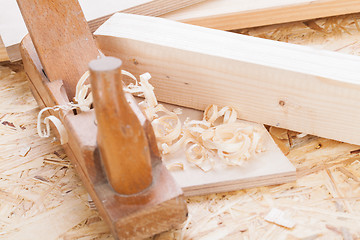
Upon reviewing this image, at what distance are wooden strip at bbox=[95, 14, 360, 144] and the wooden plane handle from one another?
0.41 m

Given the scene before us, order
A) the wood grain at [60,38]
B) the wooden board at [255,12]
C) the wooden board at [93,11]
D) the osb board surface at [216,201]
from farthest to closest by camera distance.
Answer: the wooden board at [255,12], the wooden board at [93,11], the wood grain at [60,38], the osb board surface at [216,201]

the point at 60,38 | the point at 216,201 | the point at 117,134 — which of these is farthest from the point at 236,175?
the point at 60,38

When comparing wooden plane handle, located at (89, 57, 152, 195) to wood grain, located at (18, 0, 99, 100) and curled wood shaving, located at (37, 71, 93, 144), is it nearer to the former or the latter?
curled wood shaving, located at (37, 71, 93, 144)

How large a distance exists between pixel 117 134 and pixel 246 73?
1.59ft

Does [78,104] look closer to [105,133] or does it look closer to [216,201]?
[105,133]

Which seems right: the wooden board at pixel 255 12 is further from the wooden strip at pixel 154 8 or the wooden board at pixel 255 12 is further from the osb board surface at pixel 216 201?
the osb board surface at pixel 216 201

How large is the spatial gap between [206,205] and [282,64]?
42cm

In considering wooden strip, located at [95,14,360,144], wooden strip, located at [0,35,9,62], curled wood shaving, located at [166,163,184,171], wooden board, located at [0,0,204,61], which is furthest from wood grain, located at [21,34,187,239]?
wooden strip, located at [0,35,9,62]

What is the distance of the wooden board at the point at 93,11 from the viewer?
1498 mm

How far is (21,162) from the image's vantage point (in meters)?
1.27

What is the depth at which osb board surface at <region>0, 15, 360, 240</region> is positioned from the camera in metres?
1.05

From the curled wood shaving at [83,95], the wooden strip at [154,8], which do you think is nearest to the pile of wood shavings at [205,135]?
the curled wood shaving at [83,95]

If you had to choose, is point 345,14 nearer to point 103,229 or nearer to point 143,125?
point 143,125

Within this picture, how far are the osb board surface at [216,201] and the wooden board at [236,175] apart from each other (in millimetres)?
19
